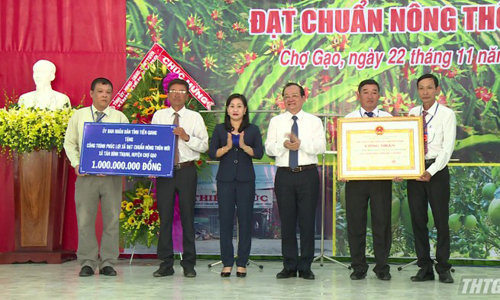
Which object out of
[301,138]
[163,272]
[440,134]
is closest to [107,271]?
[163,272]

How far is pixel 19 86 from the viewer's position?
7.01m

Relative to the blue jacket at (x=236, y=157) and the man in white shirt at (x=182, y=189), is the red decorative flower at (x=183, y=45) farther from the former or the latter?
the blue jacket at (x=236, y=157)

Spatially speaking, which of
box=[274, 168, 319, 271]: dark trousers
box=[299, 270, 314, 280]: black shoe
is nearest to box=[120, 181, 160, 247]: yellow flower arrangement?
box=[274, 168, 319, 271]: dark trousers

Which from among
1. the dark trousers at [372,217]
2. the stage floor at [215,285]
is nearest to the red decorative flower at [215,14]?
the dark trousers at [372,217]

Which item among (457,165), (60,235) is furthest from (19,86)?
(457,165)

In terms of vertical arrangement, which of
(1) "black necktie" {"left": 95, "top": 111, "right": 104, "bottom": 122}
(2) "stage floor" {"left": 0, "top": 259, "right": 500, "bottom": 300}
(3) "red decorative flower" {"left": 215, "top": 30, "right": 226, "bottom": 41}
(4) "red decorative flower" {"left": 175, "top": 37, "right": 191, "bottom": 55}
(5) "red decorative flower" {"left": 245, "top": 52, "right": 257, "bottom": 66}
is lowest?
(2) "stage floor" {"left": 0, "top": 259, "right": 500, "bottom": 300}

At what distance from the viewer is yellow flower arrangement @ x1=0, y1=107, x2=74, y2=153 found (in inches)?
245

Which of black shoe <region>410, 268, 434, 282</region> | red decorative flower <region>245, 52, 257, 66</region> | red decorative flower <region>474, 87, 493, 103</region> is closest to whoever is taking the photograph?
black shoe <region>410, 268, 434, 282</region>

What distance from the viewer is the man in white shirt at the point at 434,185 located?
5406 mm

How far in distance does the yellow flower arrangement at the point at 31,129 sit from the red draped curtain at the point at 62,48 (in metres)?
0.71

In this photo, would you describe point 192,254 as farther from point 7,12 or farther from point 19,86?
point 7,12

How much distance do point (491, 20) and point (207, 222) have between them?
128 inches

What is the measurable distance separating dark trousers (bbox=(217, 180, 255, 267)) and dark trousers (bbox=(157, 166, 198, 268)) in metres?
0.24

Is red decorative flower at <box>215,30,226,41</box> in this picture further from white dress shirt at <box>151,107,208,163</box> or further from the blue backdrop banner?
the blue backdrop banner
